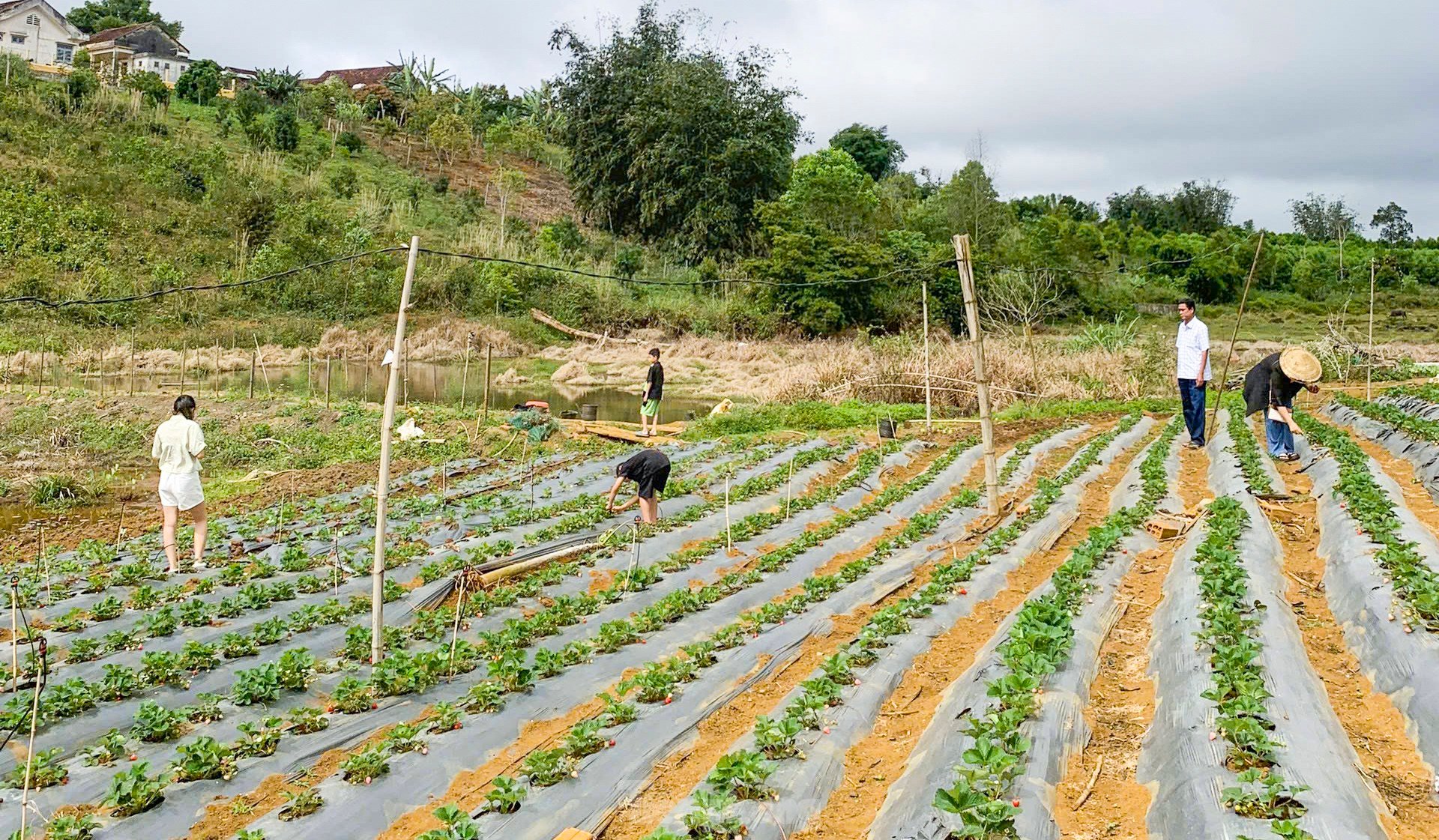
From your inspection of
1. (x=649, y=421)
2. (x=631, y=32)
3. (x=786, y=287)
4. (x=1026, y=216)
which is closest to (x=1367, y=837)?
(x=649, y=421)

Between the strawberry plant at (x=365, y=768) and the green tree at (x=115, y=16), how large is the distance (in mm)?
71323

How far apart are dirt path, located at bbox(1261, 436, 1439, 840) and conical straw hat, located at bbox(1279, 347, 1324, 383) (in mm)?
2679

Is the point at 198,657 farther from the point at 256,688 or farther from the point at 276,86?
the point at 276,86

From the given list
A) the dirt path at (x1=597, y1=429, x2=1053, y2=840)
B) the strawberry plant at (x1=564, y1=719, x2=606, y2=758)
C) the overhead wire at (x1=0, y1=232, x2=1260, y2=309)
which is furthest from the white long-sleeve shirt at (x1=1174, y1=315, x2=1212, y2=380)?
the strawberry plant at (x1=564, y1=719, x2=606, y2=758)

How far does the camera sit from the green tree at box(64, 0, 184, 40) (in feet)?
209

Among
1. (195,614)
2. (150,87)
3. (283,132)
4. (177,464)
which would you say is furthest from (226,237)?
(195,614)

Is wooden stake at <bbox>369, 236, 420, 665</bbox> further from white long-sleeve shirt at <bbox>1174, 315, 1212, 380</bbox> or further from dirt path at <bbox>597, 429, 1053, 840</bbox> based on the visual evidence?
white long-sleeve shirt at <bbox>1174, 315, 1212, 380</bbox>

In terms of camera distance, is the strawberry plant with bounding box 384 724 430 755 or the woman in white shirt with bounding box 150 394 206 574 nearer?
the strawberry plant with bounding box 384 724 430 755

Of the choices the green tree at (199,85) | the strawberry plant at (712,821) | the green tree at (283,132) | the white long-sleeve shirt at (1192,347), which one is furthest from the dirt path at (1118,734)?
the green tree at (199,85)

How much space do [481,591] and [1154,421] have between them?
13.5 metres

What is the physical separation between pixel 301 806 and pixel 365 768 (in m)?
0.34

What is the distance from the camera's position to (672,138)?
41.8 m

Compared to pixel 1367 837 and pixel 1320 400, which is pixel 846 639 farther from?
pixel 1320 400

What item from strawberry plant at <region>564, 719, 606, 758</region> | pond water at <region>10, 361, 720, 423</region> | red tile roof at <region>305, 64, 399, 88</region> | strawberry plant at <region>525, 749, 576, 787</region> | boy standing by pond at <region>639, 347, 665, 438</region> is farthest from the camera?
red tile roof at <region>305, 64, 399, 88</region>
